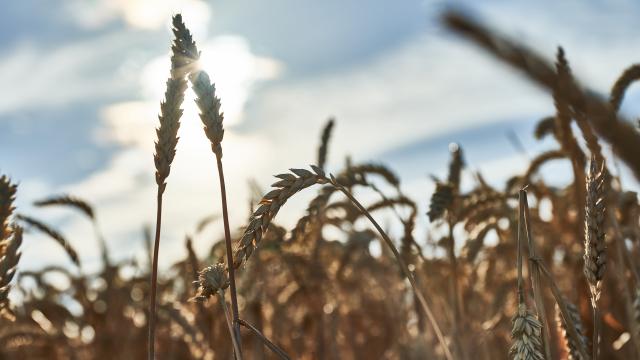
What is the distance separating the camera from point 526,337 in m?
1.65

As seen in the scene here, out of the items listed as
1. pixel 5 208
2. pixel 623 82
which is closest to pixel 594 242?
pixel 623 82

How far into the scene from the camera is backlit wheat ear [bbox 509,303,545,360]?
1.62 metres

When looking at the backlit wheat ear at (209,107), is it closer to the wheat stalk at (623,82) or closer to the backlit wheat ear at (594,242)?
the backlit wheat ear at (594,242)

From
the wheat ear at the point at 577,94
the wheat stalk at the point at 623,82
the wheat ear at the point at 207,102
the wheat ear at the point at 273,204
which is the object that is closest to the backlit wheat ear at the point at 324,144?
the wheat stalk at the point at 623,82

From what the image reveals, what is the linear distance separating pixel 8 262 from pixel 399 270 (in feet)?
6.89

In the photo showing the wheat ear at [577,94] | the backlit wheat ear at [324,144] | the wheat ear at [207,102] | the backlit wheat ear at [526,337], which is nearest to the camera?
the wheat ear at [577,94]

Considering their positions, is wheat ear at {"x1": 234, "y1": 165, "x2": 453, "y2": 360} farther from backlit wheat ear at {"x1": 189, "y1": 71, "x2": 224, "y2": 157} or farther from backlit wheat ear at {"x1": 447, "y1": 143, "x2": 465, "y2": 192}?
backlit wheat ear at {"x1": 447, "y1": 143, "x2": 465, "y2": 192}

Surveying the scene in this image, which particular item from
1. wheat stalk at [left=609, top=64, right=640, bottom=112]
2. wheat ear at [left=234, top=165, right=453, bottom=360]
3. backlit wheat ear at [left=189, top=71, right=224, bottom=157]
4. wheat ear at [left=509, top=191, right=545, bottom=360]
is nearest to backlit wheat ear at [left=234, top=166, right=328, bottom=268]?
wheat ear at [left=234, top=165, right=453, bottom=360]

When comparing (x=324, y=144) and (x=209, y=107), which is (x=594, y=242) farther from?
(x=324, y=144)

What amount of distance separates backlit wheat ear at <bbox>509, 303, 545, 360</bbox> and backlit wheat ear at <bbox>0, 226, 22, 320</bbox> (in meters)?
1.43

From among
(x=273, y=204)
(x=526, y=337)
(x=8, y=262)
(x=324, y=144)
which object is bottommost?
(x=526, y=337)

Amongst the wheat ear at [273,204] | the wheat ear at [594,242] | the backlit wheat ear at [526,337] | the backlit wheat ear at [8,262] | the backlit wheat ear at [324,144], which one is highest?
the backlit wheat ear at [324,144]

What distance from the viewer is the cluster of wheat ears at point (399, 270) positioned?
1713 mm

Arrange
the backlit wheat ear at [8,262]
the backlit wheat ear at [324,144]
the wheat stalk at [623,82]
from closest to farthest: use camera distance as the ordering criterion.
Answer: the backlit wheat ear at [8,262], the wheat stalk at [623,82], the backlit wheat ear at [324,144]
